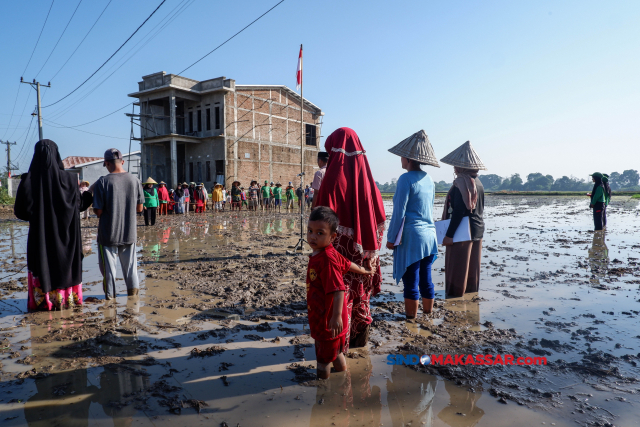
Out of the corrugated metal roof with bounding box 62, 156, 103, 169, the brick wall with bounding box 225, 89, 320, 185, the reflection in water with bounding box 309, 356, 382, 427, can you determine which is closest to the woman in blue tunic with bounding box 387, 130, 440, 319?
the reflection in water with bounding box 309, 356, 382, 427

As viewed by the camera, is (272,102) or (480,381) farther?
(272,102)

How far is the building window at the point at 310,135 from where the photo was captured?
109ft

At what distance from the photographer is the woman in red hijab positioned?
3082mm

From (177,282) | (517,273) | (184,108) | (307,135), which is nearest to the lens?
(177,282)

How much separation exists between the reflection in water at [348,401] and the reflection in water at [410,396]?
11 cm

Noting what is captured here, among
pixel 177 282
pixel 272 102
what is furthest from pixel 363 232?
pixel 272 102

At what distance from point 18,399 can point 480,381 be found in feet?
10.6

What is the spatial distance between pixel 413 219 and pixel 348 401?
6.54 feet

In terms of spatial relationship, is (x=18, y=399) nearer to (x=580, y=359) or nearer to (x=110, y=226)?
(x=110, y=226)

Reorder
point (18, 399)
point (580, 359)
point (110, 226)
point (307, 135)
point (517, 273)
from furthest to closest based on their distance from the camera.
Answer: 1. point (307, 135)
2. point (517, 273)
3. point (110, 226)
4. point (580, 359)
5. point (18, 399)

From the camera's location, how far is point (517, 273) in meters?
6.43

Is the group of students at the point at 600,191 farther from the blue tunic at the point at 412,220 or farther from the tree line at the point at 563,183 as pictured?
the tree line at the point at 563,183

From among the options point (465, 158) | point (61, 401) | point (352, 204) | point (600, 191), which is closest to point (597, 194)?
point (600, 191)

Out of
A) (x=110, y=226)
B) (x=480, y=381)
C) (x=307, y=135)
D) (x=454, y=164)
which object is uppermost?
(x=307, y=135)
